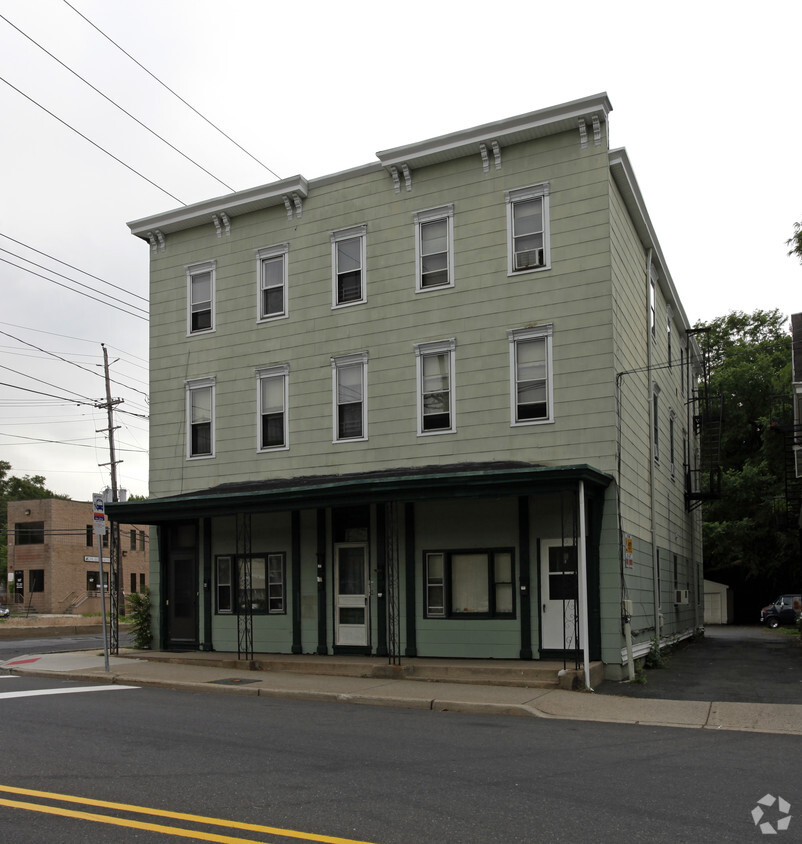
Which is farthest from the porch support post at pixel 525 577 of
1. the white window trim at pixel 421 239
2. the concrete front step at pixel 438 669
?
the white window trim at pixel 421 239

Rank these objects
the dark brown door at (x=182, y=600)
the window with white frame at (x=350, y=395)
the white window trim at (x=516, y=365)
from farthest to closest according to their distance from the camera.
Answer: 1. the dark brown door at (x=182, y=600)
2. the window with white frame at (x=350, y=395)
3. the white window trim at (x=516, y=365)

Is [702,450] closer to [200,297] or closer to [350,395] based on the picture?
[350,395]

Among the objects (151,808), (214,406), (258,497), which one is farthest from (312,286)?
(151,808)

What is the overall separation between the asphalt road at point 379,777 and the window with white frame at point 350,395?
7.79 m

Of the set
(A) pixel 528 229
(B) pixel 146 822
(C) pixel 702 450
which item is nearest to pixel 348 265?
(A) pixel 528 229

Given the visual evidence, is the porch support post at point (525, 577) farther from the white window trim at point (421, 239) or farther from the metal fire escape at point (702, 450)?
the metal fire escape at point (702, 450)

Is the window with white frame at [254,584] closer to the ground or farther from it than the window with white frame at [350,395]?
closer to the ground

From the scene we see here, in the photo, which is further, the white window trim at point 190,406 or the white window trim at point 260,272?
the white window trim at point 190,406

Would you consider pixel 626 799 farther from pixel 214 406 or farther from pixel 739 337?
pixel 739 337

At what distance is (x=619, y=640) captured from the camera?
15414 mm

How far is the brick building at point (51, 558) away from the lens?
57719 mm

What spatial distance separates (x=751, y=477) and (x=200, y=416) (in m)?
29.3

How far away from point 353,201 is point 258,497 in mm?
6706

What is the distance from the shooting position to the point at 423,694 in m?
13.5
